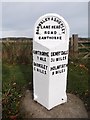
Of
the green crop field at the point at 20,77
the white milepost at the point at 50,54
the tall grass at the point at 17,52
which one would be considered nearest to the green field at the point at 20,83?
the green crop field at the point at 20,77

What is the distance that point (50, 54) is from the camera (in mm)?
5164

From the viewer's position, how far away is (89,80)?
7566 millimetres

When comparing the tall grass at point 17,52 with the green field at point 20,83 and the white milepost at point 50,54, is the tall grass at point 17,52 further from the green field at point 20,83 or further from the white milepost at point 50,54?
the white milepost at point 50,54

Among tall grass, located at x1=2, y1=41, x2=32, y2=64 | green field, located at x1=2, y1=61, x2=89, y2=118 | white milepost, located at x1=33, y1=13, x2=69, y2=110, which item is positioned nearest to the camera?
white milepost, located at x1=33, y1=13, x2=69, y2=110

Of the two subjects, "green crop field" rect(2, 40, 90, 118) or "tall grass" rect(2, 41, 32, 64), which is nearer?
"green crop field" rect(2, 40, 90, 118)

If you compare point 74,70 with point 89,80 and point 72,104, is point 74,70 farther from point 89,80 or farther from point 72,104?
point 72,104

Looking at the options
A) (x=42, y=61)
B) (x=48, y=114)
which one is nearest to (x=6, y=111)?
(x=48, y=114)

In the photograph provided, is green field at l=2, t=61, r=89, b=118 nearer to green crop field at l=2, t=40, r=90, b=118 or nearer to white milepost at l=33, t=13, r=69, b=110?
green crop field at l=2, t=40, r=90, b=118

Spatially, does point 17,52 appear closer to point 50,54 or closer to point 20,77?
point 20,77

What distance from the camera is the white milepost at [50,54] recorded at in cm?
524

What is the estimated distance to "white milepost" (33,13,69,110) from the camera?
524 cm

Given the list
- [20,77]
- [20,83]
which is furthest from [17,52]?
[20,83]

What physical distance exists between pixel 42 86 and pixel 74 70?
338 cm

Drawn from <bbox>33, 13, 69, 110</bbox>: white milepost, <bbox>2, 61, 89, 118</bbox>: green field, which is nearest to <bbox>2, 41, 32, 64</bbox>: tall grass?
<bbox>2, 61, 89, 118</bbox>: green field
